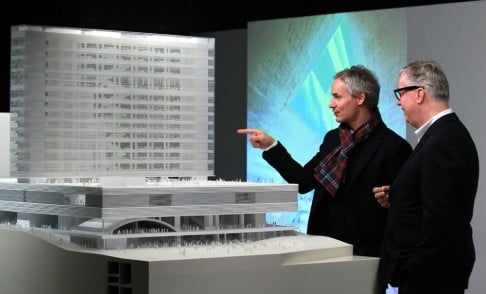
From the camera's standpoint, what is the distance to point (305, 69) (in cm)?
729

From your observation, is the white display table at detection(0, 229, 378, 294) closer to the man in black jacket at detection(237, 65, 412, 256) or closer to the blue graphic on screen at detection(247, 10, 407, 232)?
the man in black jacket at detection(237, 65, 412, 256)

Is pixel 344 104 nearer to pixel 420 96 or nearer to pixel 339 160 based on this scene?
pixel 339 160

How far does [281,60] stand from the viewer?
7.45m

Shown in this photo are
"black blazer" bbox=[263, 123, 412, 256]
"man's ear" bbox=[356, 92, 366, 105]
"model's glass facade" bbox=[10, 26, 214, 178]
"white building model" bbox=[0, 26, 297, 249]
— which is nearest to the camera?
→ "white building model" bbox=[0, 26, 297, 249]

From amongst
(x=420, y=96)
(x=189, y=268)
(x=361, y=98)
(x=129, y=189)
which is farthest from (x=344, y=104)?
(x=189, y=268)

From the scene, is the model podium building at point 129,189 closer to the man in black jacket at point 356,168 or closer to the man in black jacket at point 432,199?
the man in black jacket at point 356,168

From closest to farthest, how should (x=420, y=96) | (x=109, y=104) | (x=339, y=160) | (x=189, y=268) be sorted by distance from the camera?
1. (x=189, y=268)
2. (x=420, y=96)
3. (x=109, y=104)
4. (x=339, y=160)

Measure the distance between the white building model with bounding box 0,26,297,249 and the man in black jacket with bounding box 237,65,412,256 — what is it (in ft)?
0.74

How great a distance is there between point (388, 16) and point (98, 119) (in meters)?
3.50

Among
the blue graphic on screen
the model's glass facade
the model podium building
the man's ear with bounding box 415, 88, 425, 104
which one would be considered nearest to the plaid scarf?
the model podium building

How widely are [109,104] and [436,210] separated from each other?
54.6 inches

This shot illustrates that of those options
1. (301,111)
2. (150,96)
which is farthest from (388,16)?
(150,96)

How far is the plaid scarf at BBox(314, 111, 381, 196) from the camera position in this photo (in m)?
3.79

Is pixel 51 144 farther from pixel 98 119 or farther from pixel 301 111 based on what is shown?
pixel 301 111
